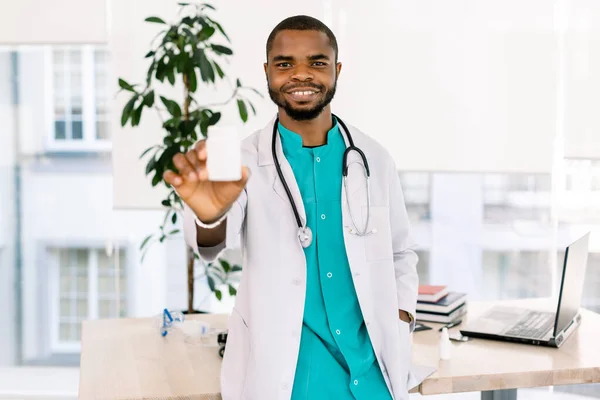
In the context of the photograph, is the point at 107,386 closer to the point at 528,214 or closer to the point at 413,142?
the point at 413,142

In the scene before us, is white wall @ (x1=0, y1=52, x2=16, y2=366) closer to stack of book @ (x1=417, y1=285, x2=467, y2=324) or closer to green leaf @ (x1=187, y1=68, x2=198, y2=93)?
green leaf @ (x1=187, y1=68, x2=198, y2=93)

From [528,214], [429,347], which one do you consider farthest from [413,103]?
[429,347]

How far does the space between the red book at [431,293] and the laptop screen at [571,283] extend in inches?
17.2

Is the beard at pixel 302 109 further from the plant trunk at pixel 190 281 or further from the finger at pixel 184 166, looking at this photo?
the plant trunk at pixel 190 281

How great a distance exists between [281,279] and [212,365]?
1.80ft

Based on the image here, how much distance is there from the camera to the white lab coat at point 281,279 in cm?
149

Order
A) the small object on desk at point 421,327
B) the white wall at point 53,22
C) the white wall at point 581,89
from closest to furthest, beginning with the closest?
the small object on desk at point 421,327 → the white wall at point 53,22 → the white wall at point 581,89

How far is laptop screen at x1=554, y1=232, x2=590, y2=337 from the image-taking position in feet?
6.64

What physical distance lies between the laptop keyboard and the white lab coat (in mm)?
650

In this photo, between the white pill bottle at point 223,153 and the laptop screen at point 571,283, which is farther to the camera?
the laptop screen at point 571,283

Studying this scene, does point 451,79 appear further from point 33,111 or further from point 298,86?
point 33,111

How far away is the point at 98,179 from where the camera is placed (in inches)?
143

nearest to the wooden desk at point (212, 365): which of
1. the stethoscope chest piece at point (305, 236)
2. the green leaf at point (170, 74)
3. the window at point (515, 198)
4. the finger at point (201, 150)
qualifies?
the stethoscope chest piece at point (305, 236)

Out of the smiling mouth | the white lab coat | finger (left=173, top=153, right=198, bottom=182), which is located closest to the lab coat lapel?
the white lab coat
